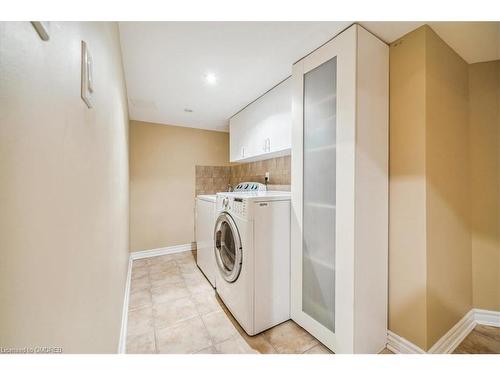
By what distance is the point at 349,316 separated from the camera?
125 centimetres

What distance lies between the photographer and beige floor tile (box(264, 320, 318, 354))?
4.59ft

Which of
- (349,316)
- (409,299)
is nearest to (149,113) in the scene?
(349,316)

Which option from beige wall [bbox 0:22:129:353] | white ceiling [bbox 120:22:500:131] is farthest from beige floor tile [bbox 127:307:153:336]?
white ceiling [bbox 120:22:500:131]

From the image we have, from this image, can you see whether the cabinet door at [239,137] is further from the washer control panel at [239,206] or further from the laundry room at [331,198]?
the washer control panel at [239,206]

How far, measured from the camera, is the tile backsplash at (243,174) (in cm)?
255

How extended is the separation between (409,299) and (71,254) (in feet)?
6.10

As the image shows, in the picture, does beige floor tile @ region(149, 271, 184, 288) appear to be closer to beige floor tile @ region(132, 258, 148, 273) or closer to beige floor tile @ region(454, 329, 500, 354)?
beige floor tile @ region(132, 258, 148, 273)

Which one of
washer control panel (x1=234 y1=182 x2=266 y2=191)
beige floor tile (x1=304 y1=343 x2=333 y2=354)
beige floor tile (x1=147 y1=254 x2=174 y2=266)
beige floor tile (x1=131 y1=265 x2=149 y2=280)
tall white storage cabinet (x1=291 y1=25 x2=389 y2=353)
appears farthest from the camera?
beige floor tile (x1=147 y1=254 x2=174 y2=266)

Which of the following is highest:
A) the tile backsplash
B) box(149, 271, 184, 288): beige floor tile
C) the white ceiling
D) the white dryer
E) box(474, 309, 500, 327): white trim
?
the white ceiling

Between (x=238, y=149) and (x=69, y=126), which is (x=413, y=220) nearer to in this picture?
(x=69, y=126)

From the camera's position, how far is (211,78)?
198cm

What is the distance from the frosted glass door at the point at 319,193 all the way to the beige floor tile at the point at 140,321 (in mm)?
1327

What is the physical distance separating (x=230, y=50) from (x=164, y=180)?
2488 millimetres

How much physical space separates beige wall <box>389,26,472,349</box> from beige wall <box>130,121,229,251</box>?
10.0 ft
